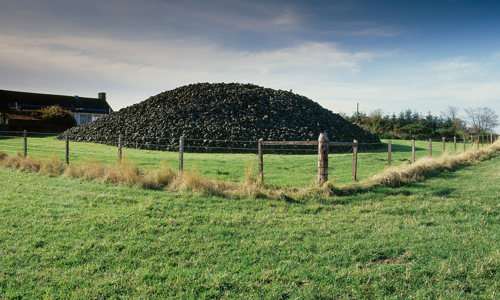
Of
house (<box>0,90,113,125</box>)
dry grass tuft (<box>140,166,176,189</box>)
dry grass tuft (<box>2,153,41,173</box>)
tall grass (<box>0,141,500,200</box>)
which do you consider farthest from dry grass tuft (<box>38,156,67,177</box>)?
house (<box>0,90,113,125</box>)

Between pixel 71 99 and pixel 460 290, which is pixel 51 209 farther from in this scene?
pixel 71 99

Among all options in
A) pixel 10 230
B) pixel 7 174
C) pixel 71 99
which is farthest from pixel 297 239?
pixel 71 99

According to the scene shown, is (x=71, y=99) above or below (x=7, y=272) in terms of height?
above

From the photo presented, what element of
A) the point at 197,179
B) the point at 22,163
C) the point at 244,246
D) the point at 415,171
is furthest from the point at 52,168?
the point at 415,171

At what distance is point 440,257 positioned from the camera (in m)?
4.45

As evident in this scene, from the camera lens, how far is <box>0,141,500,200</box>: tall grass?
7.86 meters

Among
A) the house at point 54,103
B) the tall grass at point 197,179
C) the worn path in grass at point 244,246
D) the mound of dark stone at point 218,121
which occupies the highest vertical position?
the house at point 54,103

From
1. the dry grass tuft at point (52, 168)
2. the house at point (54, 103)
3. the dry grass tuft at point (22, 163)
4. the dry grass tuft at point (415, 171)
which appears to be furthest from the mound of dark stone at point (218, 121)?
the house at point (54, 103)

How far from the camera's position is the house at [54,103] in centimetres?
4231

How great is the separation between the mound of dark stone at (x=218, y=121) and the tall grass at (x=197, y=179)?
33.3 ft

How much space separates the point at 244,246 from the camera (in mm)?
4809

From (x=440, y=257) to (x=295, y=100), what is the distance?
26.6 m

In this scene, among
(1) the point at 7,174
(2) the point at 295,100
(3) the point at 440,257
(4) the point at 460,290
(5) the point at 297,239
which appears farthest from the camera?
(2) the point at 295,100

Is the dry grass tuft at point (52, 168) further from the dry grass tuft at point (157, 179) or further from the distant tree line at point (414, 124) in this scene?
the distant tree line at point (414, 124)
